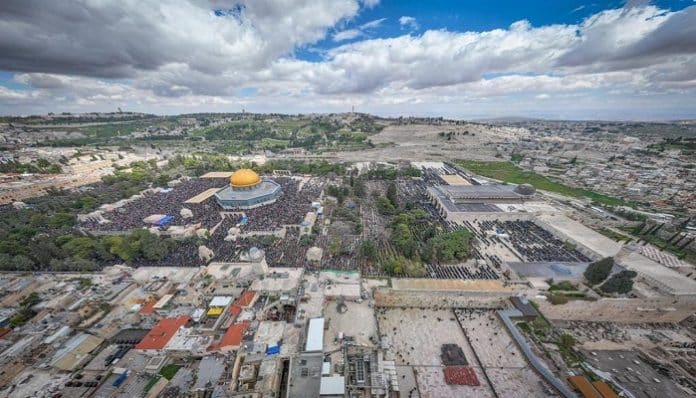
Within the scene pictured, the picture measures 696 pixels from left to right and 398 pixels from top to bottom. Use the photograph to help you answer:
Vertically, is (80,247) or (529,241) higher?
(80,247)

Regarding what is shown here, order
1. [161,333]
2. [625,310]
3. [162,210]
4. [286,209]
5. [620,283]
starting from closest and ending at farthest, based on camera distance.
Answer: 1. [161,333]
2. [620,283]
3. [625,310]
4. [162,210]
5. [286,209]

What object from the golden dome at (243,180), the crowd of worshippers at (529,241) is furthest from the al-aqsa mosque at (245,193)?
the crowd of worshippers at (529,241)

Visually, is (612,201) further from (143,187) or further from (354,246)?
(143,187)

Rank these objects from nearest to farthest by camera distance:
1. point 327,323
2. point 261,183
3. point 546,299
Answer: point 327,323 < point 546,299 < point 261,183

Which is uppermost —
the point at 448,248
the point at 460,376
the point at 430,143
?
the point at 430,143

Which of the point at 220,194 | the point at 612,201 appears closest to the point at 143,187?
the point at 220,194

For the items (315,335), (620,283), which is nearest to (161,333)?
(315,335)

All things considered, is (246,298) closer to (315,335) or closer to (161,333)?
(161,333)
